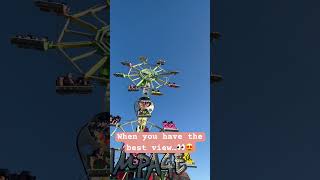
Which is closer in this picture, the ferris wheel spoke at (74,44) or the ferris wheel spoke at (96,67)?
the ferris wheel spoke at (96,67)

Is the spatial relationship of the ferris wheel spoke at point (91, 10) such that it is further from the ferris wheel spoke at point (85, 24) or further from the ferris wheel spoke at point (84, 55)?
the ferris wheel spoke at point (84, 55)

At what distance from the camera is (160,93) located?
1327 centimetres

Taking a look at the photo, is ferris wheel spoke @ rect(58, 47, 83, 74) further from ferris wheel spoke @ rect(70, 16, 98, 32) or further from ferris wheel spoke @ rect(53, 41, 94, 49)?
ferris wheel spoke @ rect(70, 16, 98, 32)

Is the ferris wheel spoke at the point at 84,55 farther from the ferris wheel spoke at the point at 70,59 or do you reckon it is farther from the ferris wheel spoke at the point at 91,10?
the ferris wheel spoke at the point at 91,10

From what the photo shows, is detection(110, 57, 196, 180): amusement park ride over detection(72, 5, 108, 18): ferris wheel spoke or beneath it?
beneath

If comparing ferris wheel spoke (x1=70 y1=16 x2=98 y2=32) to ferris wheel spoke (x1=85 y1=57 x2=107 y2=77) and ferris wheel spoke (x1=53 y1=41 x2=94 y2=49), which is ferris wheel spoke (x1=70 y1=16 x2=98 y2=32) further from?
ferris wheel spoke (x1=85 y1=57 x2=107 y2=77)

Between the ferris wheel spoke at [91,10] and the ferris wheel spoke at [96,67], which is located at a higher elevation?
the ferris wheel spoke at [91,10]

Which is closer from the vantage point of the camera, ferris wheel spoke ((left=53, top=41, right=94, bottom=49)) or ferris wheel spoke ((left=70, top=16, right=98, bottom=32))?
ferris wheel spoke ((left=53, top=41, right=94, bottom=49))

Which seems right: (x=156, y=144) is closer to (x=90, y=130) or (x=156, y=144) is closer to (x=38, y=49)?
(x=90, y=130)

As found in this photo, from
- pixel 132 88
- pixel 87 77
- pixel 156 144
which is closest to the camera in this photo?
pixel 156 144

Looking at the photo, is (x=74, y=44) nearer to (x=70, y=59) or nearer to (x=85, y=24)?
(x=70, y=59)
